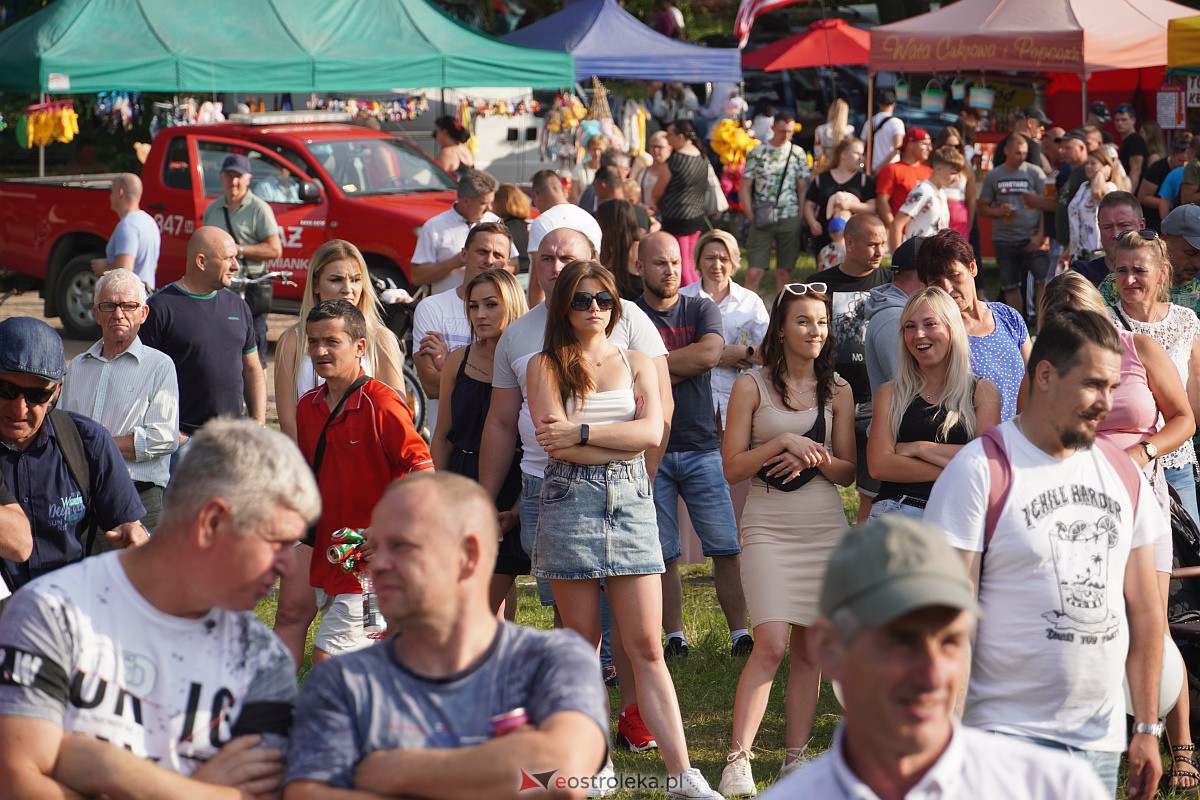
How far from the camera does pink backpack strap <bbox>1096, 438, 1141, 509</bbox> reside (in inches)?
143

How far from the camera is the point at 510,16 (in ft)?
105

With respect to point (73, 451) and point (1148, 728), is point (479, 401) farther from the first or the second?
point (1148, 728)

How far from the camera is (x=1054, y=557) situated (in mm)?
3469

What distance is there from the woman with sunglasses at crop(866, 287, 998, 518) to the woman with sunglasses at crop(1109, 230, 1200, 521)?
1055 mm

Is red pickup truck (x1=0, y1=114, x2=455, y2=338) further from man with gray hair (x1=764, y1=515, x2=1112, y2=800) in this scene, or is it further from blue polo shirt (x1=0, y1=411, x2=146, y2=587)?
man with gray hair (x1=764, y1=515, x2=1112, y2=800)

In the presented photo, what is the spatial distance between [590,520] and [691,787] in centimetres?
96

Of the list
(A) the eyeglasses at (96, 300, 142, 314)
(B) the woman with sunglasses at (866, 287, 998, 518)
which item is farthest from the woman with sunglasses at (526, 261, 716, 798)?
(A) the eyeglasses at (96, 300, 142, 314)

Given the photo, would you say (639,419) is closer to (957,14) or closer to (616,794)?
(616,794)

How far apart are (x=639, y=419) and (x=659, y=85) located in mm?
22658

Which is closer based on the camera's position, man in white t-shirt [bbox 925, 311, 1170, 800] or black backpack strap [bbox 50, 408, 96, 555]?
man in white t-shirt [bbox 925, 311, 1170, 800]

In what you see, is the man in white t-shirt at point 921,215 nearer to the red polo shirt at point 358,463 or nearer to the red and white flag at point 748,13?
the red polo shirt at point 358,463

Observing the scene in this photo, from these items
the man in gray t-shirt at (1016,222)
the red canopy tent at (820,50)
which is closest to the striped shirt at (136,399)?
the man in gray t-shirt at (1016,222)

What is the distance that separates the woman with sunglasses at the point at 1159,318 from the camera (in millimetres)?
5727

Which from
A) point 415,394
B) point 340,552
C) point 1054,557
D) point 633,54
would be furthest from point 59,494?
point 633,54
